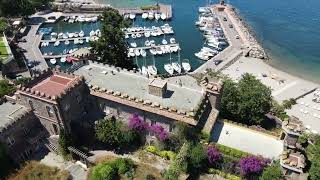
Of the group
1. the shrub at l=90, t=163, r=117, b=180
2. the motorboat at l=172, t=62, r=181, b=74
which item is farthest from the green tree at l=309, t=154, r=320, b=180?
the motorboat at l=172, t=62, r=181, b=74

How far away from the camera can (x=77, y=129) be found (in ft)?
193

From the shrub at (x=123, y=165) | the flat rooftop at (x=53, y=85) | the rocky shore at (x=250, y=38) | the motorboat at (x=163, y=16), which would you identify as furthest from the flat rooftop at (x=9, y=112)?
the motorboat at (x=163, y=16)

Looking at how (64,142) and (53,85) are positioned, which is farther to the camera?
(53,85)

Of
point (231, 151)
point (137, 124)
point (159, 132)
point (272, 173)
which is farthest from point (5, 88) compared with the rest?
point (272, 173)

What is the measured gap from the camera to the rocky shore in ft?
342

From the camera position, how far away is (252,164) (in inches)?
1954

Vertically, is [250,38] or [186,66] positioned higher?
[250,38]

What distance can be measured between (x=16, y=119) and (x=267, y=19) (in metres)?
103

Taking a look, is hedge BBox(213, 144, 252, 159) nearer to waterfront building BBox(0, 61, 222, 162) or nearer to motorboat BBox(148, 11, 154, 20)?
waterfront building BBox(0, 61, 222, 162)

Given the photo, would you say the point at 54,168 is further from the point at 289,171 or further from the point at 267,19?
the point at 267,19

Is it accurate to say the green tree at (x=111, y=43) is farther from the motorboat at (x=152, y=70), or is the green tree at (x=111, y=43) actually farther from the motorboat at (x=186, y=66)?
the motorboat at (x=186, y=66)

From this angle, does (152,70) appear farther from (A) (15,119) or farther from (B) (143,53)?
(A) (15,119)

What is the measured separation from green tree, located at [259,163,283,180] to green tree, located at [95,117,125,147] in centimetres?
2191

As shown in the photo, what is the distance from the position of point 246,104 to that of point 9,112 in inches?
1541
